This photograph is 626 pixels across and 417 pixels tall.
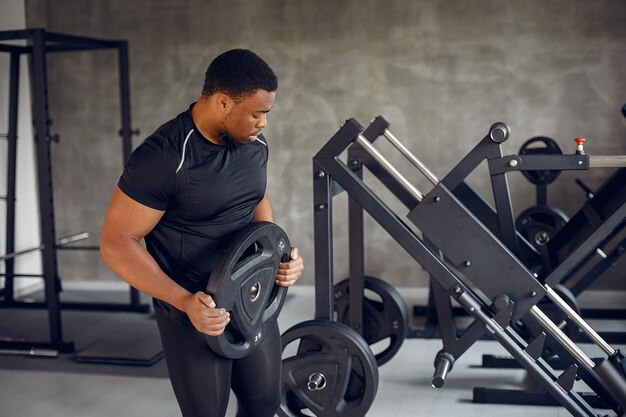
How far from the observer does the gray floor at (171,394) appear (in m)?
3.52

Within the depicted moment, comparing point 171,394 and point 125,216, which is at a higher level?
point 125,216

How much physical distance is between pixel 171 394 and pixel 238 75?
229 cm

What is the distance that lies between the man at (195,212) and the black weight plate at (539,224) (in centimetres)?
304

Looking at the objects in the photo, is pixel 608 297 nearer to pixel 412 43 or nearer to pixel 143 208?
pixel 412 43

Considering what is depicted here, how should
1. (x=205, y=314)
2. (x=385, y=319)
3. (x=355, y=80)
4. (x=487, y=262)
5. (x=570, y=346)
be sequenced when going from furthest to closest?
(x=355, y=80)
(x=385, y=319)
(x=487, y=262)
(x=570, y=346)
(x=205, y=314)

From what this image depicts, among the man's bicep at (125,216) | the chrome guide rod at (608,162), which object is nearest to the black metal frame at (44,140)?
the man's bicep at (125,216)

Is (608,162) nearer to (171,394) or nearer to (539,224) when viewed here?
(539,224)

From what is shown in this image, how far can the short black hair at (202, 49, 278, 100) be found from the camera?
193cm

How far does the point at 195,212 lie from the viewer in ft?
6.43

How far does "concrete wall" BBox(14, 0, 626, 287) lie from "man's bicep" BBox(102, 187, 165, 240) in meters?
3.83

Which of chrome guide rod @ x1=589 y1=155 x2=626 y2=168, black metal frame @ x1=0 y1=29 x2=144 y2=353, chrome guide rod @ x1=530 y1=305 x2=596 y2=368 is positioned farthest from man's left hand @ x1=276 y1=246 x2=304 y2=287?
black metal frame @ x1=0 y1=29 x2=144 y2=353

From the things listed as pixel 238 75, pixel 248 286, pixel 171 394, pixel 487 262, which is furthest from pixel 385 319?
pixel 238 75

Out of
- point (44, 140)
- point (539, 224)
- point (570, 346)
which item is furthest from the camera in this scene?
point (539, 224)

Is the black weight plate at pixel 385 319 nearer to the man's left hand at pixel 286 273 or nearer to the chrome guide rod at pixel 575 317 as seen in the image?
the chrome guide rod at pixel 575 317
